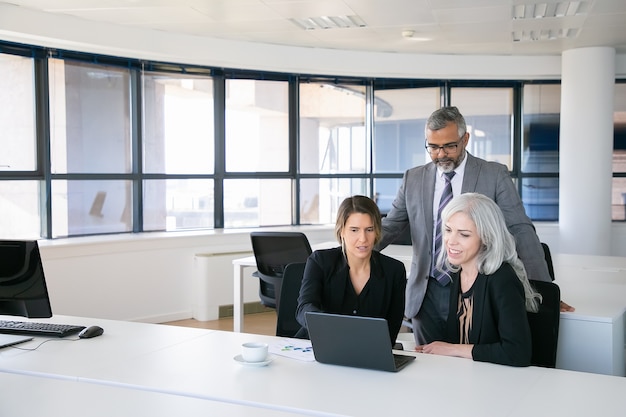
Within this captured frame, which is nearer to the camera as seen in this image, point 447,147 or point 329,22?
point 447,147

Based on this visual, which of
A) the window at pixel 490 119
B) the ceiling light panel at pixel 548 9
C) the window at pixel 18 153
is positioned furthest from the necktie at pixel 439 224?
the window at pixel 490 119

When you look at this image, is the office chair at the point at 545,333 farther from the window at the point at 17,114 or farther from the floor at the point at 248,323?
the window at the point at 17,114

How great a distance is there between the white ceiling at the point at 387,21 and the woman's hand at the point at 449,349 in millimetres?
3391

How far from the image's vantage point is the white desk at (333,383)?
204cm

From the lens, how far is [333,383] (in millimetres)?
2252

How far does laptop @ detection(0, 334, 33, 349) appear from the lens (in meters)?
2.83

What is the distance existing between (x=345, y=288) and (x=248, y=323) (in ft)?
12.5

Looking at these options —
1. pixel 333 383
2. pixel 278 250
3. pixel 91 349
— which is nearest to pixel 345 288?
pixel 333 383

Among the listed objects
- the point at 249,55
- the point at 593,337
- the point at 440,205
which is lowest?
the point at 593,337

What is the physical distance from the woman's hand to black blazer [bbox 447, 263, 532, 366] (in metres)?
0.05

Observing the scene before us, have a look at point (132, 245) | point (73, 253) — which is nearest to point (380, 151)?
Result: point (132, 245)

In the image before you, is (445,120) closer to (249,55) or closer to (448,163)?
(448,163)

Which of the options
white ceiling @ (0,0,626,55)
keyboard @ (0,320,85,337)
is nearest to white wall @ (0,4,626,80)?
white ceiling @ (0,0,626,55)

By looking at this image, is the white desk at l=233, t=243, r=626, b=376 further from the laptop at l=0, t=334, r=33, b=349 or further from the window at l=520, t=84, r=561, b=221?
the window at l=520, t=84, r=561, b=221
